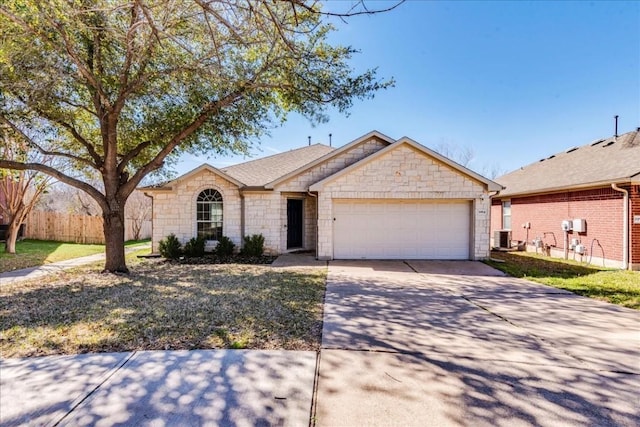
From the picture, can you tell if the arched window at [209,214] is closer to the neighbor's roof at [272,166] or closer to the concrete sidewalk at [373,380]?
the neighbor's roof at [272,166]

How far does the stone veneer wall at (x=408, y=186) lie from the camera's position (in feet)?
36.2

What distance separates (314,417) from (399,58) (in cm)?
1095

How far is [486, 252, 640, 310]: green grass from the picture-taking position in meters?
6.59

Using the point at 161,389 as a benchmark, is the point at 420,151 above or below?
above

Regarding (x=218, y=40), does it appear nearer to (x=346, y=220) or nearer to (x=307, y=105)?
(x=307, y=105)

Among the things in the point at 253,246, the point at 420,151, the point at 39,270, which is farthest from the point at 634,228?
the point at 39,270

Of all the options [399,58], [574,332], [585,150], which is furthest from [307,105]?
[585,150]

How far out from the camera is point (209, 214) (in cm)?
1256

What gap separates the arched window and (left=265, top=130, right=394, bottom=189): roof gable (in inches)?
94.5

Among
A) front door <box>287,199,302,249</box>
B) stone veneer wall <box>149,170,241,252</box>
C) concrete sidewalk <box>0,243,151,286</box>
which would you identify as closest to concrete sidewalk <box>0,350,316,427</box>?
concrete sidewalk <box>0,243,151,286</box>

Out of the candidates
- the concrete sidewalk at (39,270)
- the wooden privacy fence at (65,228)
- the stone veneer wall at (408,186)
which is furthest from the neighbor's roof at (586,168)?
the wooden privacy fence at (65,228)

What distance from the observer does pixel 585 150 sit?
14.5m

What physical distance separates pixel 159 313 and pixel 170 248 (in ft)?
23.6

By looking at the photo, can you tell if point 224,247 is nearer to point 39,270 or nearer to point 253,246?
point 253,246
